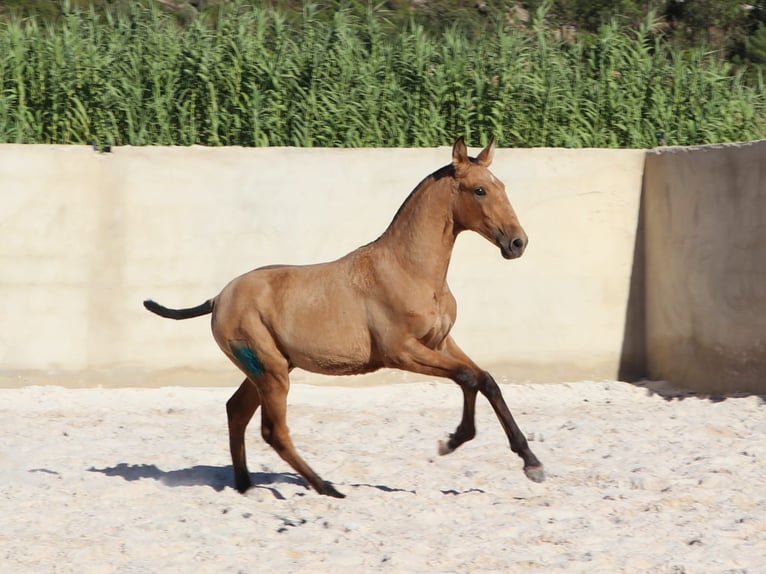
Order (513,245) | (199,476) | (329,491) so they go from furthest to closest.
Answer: (199,476)
(329,491)
(513,245)

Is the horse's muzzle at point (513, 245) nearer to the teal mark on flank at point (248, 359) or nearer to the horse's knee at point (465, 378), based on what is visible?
the horse's knee at point (465, 378)

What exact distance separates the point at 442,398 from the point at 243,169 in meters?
2.38

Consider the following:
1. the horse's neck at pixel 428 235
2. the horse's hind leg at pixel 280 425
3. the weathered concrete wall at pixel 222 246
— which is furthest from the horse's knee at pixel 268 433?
the weathered concrete wall at pixel 222 246

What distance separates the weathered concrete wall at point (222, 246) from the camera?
9.35 meters

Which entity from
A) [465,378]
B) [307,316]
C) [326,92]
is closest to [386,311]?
[307,316]

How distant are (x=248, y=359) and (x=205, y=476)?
105 centimetres

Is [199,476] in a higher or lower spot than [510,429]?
lower

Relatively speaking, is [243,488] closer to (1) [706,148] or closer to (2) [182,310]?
(2) [182,310]

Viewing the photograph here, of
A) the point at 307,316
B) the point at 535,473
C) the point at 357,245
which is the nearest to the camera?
the point at 535,473

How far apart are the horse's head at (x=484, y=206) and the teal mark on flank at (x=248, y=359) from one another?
1251 mm

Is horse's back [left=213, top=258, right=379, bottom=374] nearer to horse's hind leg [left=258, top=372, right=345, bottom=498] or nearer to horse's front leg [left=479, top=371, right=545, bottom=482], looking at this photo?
horse's hind leg [left=258, top=372, right=345, bottom=498]

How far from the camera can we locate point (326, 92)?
10.7m

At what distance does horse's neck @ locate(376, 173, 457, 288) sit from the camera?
20.2 ft

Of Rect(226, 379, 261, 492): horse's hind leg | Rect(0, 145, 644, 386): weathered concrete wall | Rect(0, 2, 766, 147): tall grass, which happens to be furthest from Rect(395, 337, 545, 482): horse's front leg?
Rect(0, 2, 766, 147): tall grass
